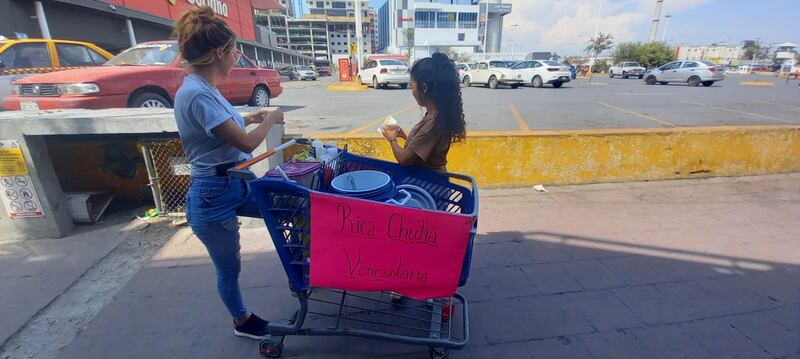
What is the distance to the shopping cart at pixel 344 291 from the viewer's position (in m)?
1.72

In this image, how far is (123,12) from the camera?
15.7m

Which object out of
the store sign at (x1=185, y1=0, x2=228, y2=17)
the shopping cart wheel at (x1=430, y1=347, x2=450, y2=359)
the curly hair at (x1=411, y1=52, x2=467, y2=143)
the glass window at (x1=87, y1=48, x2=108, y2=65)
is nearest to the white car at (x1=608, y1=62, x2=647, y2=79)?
the store sign at (x1=185, y1=0, x2=228, y2=17)

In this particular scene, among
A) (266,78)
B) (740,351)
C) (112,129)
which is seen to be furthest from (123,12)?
(740,351)

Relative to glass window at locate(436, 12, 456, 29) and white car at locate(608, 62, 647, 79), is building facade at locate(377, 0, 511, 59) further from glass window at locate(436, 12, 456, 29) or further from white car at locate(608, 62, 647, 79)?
white car at locate(608, 62, 647, 79)

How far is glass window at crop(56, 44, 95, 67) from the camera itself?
759cm

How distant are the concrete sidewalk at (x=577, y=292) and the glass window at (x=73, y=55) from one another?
7.33 metres

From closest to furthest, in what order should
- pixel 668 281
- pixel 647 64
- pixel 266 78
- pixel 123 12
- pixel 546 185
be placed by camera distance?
pixel 668 281, pixel 546 185, pixel 266 78, pixel 123 12, pixel 647 64

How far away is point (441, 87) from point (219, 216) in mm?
1417

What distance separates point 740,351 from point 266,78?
10123 mm

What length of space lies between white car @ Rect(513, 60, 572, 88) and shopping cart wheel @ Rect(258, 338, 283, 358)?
764 inches

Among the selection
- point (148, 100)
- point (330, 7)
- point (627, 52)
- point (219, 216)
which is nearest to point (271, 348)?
point (219, 216)

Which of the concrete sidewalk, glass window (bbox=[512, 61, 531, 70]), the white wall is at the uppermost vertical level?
the white wall

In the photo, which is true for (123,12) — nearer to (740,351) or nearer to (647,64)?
(740,351)

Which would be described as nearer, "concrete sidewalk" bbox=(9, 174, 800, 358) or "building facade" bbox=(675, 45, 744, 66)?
"concrete sidewalk" bbox=(9, 174, 800, 358)
